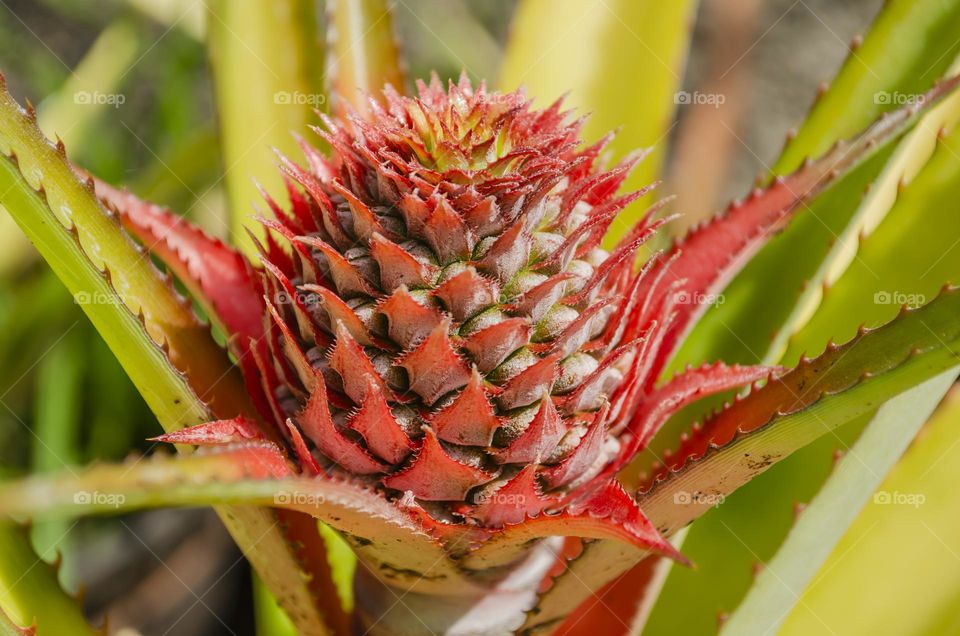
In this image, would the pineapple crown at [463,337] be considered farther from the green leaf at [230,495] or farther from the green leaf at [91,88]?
the green leaf at [91,88]

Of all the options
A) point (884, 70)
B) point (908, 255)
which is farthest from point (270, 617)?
point (884, 70)

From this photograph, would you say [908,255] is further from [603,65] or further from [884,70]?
[603,65]

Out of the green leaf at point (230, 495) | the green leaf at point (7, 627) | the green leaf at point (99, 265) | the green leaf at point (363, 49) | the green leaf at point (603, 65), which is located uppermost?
the green leaf at point (603, 65)

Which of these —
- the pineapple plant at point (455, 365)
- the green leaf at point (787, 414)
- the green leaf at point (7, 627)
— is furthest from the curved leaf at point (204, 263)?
the green leaf at point (787, 414)

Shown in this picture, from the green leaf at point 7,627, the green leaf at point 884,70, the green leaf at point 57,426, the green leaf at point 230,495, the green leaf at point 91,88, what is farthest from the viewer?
the green leaf at point 91,88

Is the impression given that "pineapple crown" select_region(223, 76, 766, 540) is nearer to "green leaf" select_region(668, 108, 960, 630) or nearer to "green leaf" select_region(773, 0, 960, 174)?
"green leaf" select_region(668, 108, 960, 630)

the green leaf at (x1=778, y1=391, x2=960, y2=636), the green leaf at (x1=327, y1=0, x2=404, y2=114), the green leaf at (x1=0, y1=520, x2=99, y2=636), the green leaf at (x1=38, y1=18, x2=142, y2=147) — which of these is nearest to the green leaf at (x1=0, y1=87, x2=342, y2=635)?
the green leaf at (x1=0, y1=520, x2=99, y2=636)
